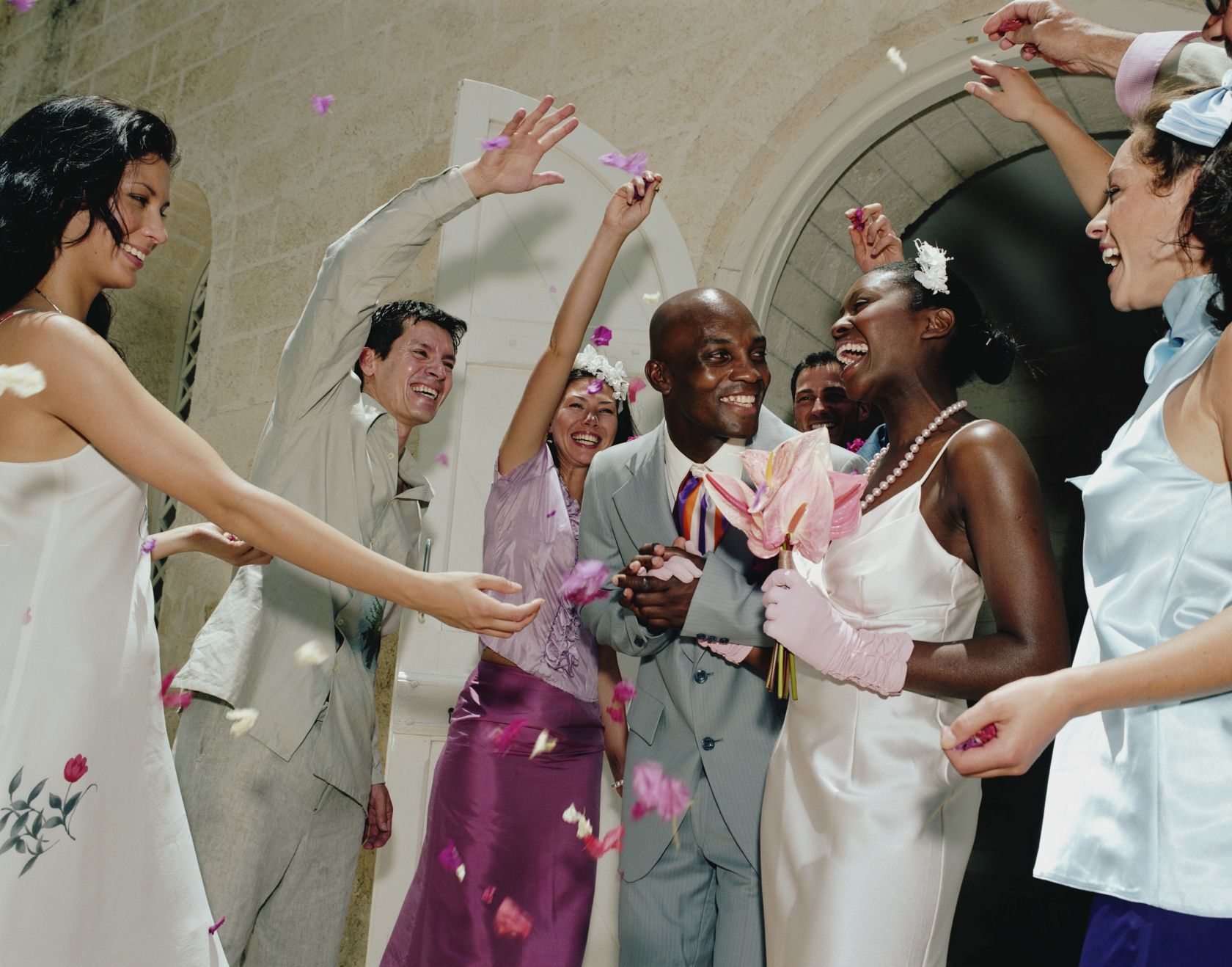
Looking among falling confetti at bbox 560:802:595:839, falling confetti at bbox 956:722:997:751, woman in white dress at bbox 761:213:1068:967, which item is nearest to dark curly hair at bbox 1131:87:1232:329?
woman in white dress at bbox 761:213:1068:967

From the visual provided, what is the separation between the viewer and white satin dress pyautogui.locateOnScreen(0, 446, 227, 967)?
162cm

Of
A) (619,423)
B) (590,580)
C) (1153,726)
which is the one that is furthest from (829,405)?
(1153,726)

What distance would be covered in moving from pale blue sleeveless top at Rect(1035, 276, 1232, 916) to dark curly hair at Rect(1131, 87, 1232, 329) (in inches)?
2.1

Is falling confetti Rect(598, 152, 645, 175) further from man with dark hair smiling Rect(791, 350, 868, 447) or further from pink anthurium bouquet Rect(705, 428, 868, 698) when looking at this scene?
pink anthurium bouquet Rect(705, 428, 868, 698)

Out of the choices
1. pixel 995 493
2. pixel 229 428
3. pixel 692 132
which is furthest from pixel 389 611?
pixel 229 428

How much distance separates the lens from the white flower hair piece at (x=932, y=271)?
2248mm

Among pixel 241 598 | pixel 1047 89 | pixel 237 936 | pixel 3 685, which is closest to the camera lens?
pixel 3 685

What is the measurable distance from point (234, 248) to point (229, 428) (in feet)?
3.19

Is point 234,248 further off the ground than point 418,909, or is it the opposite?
point 234,248

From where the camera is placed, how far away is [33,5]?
7074 mm

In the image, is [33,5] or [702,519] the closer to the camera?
[702,519]

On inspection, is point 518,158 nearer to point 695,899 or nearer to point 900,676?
point 900,676

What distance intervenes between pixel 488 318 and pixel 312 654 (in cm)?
167

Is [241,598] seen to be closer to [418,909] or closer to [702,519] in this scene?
[418,909]
